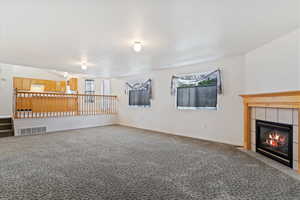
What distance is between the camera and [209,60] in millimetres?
4812

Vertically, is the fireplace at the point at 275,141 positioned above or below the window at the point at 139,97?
below

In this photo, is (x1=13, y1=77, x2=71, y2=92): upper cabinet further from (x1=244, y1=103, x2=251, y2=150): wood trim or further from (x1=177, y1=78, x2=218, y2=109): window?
(x1=244, y1=103, x2=251, y2=150): wood trim

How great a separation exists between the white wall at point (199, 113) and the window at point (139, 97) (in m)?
0.26

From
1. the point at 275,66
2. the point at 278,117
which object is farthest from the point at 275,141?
the point at 275,66

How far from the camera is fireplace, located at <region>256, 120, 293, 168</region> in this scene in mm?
2996

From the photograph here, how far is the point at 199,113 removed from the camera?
5.20 metres

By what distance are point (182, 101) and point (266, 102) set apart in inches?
98.7

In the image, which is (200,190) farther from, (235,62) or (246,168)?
(235,62)

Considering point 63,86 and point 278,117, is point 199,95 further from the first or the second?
point 63,86

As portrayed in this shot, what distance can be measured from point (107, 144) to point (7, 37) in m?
3.15

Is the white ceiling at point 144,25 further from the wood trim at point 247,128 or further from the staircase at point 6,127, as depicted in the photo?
the staircase at point 6,127

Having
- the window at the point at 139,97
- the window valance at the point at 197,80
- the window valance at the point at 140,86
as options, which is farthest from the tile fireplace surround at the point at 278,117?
the window at the point at 139,97

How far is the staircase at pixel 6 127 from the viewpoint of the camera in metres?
5.50

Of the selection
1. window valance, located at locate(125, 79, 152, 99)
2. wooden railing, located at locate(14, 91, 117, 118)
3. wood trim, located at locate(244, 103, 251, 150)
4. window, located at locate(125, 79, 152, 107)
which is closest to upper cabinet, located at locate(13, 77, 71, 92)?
wooden railing, located at locate(14, 91, 117, 118)
